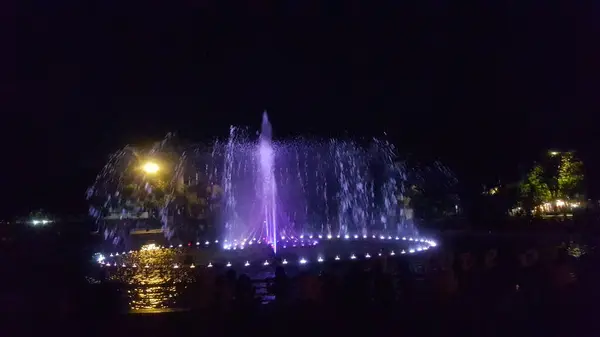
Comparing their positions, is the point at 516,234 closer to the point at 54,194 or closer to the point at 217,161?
the point at 217,161

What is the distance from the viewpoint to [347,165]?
44469 mm

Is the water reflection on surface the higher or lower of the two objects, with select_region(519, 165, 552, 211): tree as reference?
lower

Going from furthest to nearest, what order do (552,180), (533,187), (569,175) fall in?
(569,175) → (552,180) → (533,187)

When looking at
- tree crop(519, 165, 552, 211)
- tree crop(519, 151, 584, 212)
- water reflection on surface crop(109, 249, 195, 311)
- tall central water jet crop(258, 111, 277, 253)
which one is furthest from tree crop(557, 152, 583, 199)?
water reflection on surface crop(109, 249, 195, 311)

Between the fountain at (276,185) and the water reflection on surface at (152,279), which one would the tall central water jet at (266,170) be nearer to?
the fountain at (276,185)

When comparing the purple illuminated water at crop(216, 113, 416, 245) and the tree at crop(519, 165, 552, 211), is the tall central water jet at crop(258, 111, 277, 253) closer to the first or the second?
the purple illuminated water at crop(216, 113, 416, 245)

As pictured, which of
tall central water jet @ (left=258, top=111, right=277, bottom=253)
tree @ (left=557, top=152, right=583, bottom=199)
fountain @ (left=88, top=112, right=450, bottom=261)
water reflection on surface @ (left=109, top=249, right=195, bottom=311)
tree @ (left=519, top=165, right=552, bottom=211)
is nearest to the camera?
water reflection on surface @ (left=109, top=249, right=195, bottom=311)

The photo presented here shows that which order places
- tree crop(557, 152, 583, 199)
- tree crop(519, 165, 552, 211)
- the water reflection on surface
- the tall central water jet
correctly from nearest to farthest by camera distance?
the water reflection on surface, the tall central water jet, tree crop(519, 165, 552, 211), tree crop(557, 152, 583, 199)

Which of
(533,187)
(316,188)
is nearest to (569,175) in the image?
(533,187)

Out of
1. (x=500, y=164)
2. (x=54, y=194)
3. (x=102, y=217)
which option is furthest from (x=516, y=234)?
(x=54, y=194)

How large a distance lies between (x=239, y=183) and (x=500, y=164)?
18.4 meters

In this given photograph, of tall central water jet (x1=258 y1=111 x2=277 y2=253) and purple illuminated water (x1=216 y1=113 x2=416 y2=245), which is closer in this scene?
tall central water jet (x1=258 y1=111 x2=277 y2=253)

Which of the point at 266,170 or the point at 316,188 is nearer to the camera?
the point at 266,170

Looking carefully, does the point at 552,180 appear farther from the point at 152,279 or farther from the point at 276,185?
the point at 152,279
